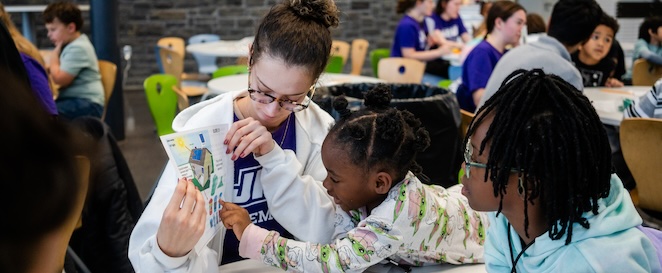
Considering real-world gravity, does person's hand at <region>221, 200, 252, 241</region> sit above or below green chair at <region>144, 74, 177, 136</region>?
above

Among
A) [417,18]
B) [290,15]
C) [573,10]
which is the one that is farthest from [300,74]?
[417,18]

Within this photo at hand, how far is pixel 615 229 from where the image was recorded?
4.10 feet

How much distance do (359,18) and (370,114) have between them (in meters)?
8.09

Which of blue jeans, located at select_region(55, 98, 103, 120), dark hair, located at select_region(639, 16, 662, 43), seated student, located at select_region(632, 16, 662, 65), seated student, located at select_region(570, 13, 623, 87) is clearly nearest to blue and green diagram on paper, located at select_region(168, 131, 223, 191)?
blue jeans, located at select_region(55, 98, 103, 120)

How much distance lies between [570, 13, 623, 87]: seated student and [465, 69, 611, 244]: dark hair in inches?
150

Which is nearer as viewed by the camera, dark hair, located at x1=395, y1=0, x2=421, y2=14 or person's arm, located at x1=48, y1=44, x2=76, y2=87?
person's arm, located at x1=48, y1=44, x2=76, y2=87

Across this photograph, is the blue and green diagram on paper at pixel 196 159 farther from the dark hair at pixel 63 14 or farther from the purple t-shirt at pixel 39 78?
the dark hair at pixel 63 14

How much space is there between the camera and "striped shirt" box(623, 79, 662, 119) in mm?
3039

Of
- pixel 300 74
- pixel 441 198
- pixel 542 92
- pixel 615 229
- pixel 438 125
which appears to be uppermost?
pixel 542 92

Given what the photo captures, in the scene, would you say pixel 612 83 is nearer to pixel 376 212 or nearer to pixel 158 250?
pixel 376 212

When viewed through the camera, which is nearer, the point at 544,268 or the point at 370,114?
the point at 544,268

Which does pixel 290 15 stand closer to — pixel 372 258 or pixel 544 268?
pixel 372 258

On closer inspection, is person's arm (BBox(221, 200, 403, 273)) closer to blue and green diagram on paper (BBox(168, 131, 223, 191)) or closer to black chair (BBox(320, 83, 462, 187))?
blue and green diagram on paper (BBox(168, 131, 223, 191))

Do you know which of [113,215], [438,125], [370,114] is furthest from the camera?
[438,125]
